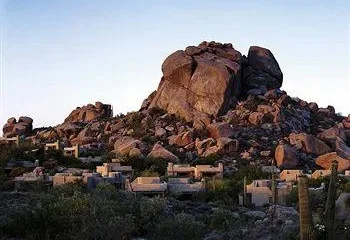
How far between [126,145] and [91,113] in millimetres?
20488

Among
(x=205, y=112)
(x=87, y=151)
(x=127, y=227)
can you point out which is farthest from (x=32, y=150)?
(x=127, y=227)

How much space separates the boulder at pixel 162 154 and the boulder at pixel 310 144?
12.4 m

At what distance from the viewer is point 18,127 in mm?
87125

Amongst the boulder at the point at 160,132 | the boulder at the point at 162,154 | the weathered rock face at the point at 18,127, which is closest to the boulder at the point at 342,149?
the boulder at the point at 162,154

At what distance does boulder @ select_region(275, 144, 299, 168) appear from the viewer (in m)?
61.4

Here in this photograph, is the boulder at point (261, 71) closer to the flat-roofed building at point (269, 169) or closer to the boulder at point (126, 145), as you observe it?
the boulder at point (126, 145)

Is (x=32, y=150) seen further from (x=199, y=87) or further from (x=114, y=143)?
A: (x=199, y=87)

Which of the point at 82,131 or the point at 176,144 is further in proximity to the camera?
the point at 82,131

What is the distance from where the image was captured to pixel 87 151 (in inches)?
2741

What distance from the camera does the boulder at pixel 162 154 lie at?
207 feet

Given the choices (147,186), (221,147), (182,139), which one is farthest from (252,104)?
(147,186)

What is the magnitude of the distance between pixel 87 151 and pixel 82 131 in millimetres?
10242

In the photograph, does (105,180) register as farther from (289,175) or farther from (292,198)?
(289,175)

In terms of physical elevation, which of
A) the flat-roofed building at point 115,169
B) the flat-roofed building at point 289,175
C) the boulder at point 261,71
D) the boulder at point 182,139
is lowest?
the flat-roofed building at point 289,175
